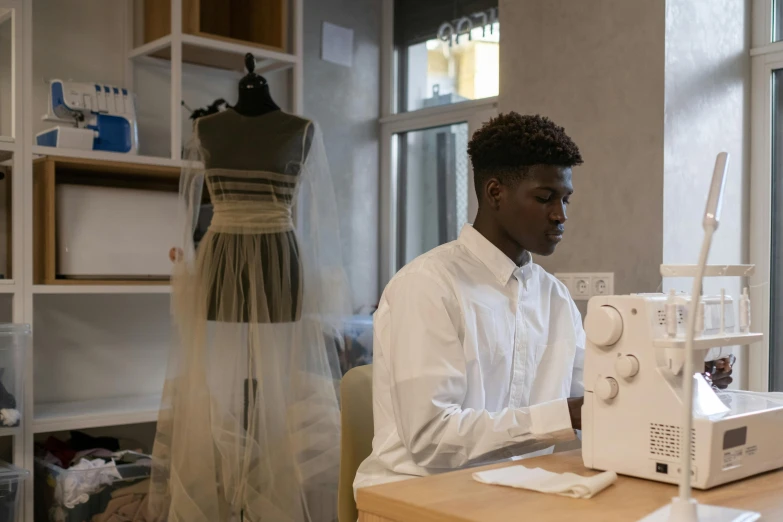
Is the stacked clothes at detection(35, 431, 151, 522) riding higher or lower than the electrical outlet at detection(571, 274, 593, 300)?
lower

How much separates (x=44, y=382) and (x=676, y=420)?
2.25 metres

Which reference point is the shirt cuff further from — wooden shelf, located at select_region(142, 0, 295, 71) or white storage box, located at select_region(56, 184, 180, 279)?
wooden shelf, located at select_region(142, 0, 295, 71)

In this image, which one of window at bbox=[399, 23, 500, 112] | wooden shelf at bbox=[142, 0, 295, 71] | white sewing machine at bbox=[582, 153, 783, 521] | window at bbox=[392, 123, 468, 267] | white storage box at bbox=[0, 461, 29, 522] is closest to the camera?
white sewing machine at bbox=[582, 153, 783, 521]

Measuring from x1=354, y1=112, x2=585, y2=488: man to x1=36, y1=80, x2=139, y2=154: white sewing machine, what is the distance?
135 cm

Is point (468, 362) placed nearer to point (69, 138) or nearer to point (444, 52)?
point (69, 138)

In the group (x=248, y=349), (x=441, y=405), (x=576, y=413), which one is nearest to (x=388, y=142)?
(x=248, y=349)

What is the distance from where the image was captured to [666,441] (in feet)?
4.09

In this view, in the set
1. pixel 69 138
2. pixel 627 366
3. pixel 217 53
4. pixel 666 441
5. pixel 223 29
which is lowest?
pixel 666 441

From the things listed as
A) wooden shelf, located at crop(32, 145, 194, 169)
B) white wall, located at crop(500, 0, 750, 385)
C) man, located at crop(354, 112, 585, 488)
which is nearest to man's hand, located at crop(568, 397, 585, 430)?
man, located at crop(354, 112, 585, 488)

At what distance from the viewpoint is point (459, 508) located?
110cm

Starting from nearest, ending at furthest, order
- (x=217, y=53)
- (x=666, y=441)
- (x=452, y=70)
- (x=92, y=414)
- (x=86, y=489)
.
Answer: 1. (x=666, y=441)
2. (x=86, y=489)
3. (x=92, y=414)
4. (x=217, y=53)
5. (x=452, y=70)

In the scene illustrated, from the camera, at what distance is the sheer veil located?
8.04 ft

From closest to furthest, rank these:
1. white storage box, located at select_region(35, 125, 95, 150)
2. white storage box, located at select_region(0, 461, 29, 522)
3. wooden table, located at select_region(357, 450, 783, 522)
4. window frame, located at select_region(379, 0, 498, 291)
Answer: wooden table, located at select_region(357, 450, 783, 522), white storage box, located at select_region(0, 461, 29, 522), white storage box, located at select_region(35, 125, 95, 150), window frame, located at select_region(379, 0, 498, 291)

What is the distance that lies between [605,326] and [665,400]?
14 cm
